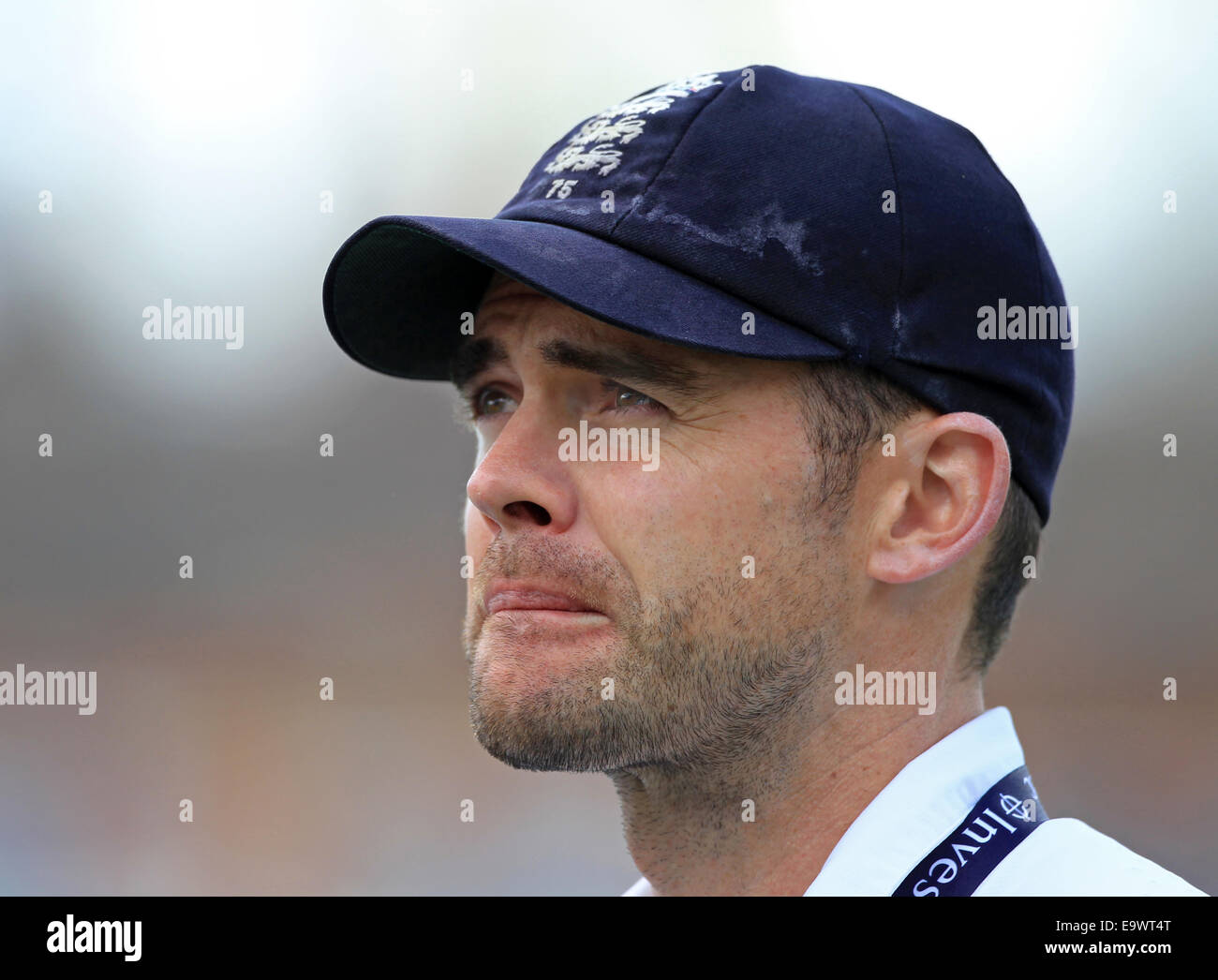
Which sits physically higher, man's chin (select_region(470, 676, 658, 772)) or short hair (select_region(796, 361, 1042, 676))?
short hair (select_region(796, 361, 1042, 676))

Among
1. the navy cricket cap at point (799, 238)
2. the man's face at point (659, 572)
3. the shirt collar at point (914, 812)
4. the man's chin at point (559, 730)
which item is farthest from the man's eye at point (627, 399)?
the shirt collar at point (914, 812)

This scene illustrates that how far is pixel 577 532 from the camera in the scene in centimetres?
176

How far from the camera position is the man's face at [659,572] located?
1.72 m

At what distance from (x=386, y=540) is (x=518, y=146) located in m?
2.41

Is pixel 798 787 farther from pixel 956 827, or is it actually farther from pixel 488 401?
pixel 488 401

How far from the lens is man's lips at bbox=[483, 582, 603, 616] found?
5.69ft

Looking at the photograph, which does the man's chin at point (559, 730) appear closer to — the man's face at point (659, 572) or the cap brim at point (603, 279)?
the man's face at point (659, 572)

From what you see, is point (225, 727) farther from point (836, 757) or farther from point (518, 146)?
point (836, 757)

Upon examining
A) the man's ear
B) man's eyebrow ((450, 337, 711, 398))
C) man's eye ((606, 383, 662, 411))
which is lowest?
the man's ear

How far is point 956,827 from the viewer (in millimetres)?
1687

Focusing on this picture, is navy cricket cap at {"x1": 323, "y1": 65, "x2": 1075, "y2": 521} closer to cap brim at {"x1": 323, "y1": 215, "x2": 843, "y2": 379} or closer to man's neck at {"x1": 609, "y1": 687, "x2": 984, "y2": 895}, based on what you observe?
cap brim at {"x1": 323, "y1": 215, "x2": 843, "y2": 379}

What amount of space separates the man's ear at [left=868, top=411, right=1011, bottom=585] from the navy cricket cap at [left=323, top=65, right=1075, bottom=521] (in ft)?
0.16

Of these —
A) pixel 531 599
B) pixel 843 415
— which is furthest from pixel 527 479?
pixel 843 415

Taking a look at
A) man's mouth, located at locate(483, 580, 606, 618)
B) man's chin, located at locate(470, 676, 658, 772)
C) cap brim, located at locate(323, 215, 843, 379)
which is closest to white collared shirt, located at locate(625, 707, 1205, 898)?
man's chin, located at locate(470, 676, 658, 772)
